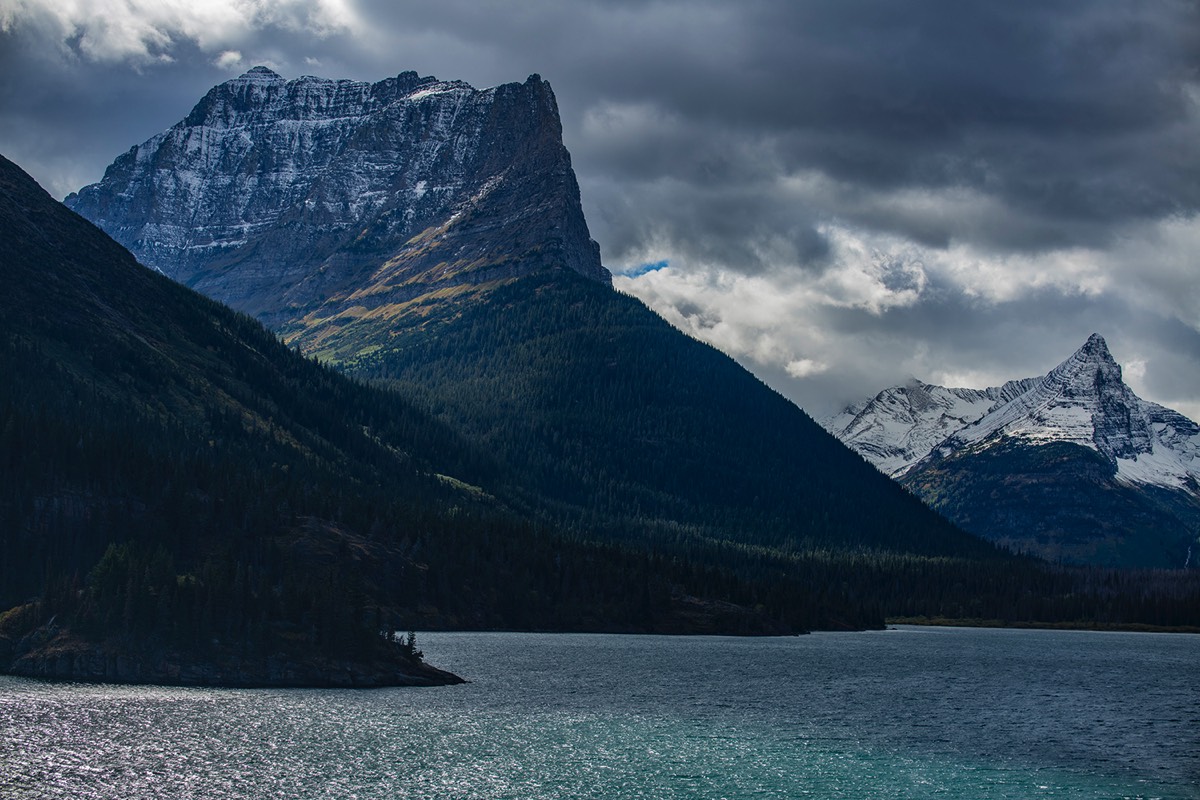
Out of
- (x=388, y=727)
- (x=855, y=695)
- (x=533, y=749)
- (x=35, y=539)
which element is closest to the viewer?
(x=533, y=749)

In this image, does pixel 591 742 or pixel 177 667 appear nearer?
pixel 591 742

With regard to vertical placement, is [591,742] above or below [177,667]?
below

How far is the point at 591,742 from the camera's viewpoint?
394ft

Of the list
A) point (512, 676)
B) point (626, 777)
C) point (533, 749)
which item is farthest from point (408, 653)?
point (626, 777)

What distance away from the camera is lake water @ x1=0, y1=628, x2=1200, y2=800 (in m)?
99.6

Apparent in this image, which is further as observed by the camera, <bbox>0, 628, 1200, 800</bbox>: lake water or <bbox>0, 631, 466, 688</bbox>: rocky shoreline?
<bbox>0, 631, 466, 688</bbox>: rocky shoreline

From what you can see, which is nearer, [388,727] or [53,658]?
[388,727]

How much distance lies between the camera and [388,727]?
123875 millimetres

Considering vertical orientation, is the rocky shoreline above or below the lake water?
above

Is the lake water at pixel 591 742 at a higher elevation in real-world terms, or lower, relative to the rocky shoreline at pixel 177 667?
lower

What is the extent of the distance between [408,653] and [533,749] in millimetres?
51794

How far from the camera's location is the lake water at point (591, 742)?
99.6m

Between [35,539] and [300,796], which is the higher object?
[35,539]

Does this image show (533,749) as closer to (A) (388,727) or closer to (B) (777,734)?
(A) (388,727)
